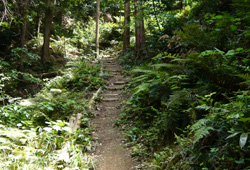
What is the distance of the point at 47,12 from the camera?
43.1 ft

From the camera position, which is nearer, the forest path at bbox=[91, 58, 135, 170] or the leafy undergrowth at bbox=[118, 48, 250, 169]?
the leafy undergrowth at bbox=[118, 48, 250, 169]

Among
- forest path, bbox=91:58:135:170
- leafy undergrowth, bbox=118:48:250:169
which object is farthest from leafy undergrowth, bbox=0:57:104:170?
leafy undergrowth, bbox=118:48:250:169

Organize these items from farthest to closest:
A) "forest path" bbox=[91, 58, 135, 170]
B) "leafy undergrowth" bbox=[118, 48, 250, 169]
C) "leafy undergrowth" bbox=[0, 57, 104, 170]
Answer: "forest path" bbox=[91, 58, 135, 170] → "leafy undergrowth" bbox=[0, 57, 104, 170] → "leafy undergrowth" bbox=[118, 48, 250, 169]

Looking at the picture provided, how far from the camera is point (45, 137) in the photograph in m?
4.17

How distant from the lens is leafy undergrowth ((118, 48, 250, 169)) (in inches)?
97.0

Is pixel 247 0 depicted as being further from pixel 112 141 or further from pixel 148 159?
pixel 112 141

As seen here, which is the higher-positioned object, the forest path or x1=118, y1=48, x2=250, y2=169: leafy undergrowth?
x1=118, y1=48, x2=250, y2=169: leafy undergrowth

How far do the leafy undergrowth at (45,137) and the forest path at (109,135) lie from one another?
28cm

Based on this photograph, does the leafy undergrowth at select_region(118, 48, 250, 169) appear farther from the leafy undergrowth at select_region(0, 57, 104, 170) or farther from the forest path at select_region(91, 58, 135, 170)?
the leafy undergrowth at select_region(0, 57, 104, 170)

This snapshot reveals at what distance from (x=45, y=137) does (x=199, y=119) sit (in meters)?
3.14

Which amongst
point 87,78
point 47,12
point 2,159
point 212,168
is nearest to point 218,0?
point 87,78

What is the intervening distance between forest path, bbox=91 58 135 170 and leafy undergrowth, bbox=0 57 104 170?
28 cm

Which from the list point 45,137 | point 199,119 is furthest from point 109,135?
point 199,119

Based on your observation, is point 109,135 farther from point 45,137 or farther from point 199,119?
point 199,119
